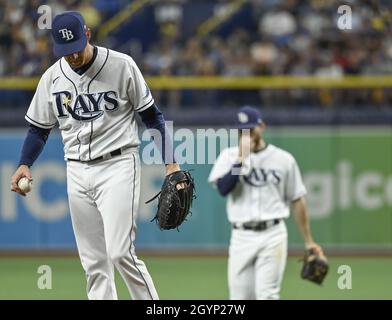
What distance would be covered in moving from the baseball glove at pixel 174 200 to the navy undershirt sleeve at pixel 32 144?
0.86 meters

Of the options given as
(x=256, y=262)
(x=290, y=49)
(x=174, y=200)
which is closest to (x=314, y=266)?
(x=256, y=262)

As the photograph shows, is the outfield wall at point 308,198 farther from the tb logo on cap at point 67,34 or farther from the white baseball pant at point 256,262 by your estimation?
the tb logo on cap at point 67,34

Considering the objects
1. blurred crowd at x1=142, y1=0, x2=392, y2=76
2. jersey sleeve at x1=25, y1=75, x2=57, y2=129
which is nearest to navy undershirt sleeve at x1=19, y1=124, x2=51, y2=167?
jersey sleeve at x1=25, y1=75, x2=57, y2=129

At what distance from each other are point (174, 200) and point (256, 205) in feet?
6.60

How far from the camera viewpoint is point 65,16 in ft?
19.2

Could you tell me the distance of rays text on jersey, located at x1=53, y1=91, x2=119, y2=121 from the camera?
→ 237 inches

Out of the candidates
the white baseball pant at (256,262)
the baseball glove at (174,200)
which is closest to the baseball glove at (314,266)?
the white baseball pant at (256,262)

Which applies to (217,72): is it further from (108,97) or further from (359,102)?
(108,97)

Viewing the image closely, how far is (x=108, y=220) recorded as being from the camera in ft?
19.3

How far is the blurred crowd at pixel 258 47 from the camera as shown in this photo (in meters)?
14.2

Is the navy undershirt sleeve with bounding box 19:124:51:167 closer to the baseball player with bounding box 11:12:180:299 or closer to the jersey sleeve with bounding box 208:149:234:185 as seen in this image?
the baseball player with bounding box 11:12:180:299

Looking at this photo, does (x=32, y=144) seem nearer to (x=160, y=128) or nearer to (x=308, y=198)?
(x=160, y=128)

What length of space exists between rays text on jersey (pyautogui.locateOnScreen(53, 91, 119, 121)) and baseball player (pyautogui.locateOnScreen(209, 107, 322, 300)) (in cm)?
200
